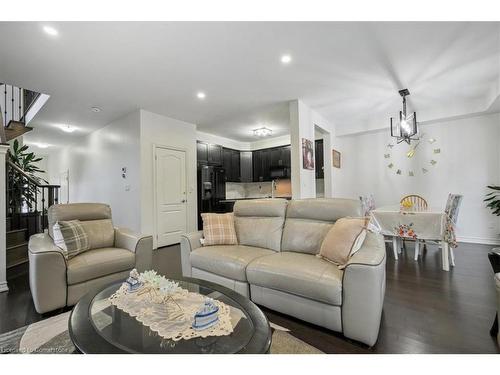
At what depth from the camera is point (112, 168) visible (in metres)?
4.86

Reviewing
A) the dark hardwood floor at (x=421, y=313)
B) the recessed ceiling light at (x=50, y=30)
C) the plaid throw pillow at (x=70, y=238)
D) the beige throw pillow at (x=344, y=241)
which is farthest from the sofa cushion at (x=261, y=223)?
the recessed ceiling light at (x=50, y=30)

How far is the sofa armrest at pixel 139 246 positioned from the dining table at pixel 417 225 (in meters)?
2.71

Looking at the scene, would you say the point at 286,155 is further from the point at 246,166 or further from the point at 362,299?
the point at 362,299

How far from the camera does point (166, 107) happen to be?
4.18 metres

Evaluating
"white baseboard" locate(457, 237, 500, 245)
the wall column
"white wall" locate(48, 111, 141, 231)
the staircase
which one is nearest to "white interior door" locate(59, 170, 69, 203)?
"white wall" locate(48, 111, 141, 231)

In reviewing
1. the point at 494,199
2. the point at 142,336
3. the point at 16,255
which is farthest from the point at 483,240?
the point at 16,255

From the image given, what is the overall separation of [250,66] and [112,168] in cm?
369

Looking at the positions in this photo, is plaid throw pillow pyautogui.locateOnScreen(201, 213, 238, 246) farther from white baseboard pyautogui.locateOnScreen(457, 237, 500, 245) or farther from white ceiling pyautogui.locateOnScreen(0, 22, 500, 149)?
white baseboard pyautogui.locateOnScreen(457, 237, 500, 245)

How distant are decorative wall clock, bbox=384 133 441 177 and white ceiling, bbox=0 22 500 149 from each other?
61 centimetres

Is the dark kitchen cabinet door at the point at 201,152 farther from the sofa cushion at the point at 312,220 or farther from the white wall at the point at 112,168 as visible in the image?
the sofa cushion at the point at 312,220

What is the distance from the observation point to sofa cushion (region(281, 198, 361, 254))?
2.25 m

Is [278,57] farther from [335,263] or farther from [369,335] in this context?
[369,335]

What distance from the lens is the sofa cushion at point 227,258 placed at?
2086mm
